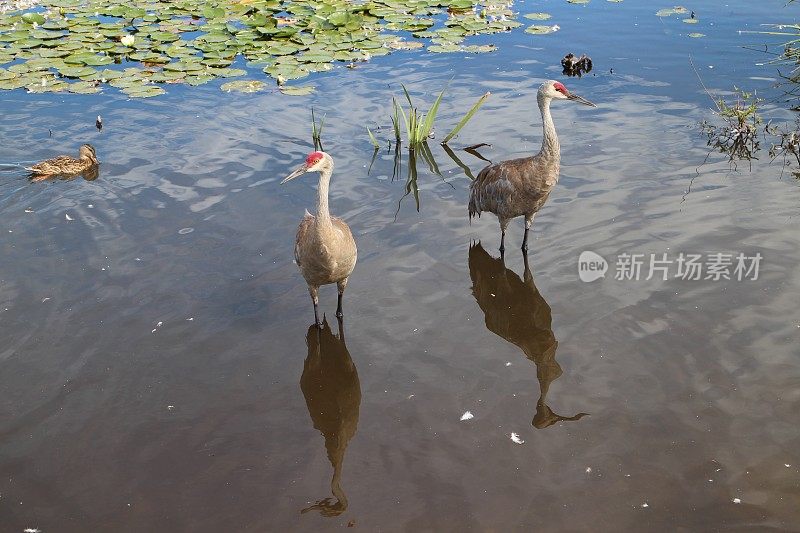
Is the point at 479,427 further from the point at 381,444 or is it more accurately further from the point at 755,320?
the point at 755,320

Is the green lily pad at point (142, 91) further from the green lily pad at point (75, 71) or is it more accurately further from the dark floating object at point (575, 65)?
the dark floating object at point (575, 65)

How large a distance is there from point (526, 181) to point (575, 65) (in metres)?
5.42

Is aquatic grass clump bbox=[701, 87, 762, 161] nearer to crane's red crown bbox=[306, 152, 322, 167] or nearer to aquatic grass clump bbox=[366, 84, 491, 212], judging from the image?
aquatic grass clump bbox=[366, 84, 491, 212]

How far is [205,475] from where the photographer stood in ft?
19.3

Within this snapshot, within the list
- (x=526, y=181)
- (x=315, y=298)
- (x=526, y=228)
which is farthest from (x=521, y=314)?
(x=315, y=298)

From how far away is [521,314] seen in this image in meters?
7.98

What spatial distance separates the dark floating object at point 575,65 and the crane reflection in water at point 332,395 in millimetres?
7410

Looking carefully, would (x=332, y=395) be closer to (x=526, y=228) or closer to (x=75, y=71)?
(x=526, y=228)

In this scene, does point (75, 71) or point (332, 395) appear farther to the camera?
point (75, 71)

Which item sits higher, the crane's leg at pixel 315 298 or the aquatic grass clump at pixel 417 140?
the aquatic grass clump at pixel 417 140

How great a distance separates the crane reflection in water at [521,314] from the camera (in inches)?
269

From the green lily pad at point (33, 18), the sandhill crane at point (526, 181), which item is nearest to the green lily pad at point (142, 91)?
the green lily pad at point (33, 18)

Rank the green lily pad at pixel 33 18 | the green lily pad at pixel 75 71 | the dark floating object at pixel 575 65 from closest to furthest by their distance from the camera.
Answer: the dark floating object at pixel 575 65, the green lily pad at pixel 75 71, the green lily pad at pixel 33 18

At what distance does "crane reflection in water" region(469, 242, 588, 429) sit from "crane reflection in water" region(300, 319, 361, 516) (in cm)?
150
